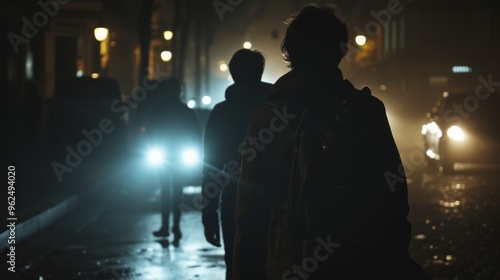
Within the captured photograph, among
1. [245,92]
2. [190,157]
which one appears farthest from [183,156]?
[245,92]

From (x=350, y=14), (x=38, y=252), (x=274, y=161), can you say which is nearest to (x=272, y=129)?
(x=274, y=161)

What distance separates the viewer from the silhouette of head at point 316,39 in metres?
3.24

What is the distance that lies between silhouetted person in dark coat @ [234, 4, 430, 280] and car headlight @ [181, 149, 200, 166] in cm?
810

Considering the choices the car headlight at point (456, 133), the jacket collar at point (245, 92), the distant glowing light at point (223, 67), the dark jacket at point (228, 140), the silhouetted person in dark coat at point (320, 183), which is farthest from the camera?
the distant glowing light at point (223, 67)

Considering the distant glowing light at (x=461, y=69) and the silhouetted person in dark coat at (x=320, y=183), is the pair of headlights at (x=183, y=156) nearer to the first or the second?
the silhouetted person in dark coat at (x=320, y=183)

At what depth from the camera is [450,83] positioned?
58781 mm

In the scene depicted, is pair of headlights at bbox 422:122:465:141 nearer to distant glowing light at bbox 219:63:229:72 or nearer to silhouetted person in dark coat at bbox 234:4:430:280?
silhouetted person in dark coat at bbox 234:4:430:280

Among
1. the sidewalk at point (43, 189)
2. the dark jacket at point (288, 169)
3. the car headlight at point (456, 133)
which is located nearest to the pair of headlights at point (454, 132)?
the car headlight at point (456, 133)

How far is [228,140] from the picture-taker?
5.99 meters

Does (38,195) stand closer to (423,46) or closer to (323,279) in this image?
(323,279)

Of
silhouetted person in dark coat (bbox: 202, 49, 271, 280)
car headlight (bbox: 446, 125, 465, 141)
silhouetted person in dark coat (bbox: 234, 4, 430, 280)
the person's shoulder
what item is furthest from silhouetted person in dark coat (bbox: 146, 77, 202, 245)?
car headlight (bbox: 446, 125, 465, 141)

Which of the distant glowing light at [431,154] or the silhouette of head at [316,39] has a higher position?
the silhouette of head at [316,39]

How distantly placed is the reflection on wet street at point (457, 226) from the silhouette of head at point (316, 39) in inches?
221

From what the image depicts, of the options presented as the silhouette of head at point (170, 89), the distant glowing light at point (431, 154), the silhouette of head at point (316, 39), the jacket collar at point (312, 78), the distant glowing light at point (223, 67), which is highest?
the distant glowing light at point (223, 67)
